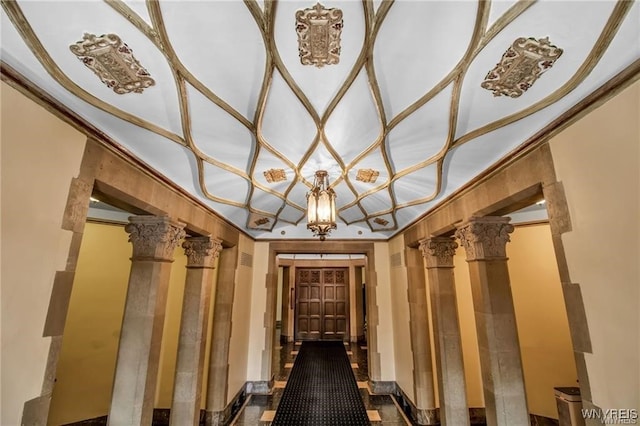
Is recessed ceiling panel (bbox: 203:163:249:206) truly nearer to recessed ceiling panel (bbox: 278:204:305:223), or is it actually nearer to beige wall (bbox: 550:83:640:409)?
recessed ceiling panel (bbox: 278:204:305:223)

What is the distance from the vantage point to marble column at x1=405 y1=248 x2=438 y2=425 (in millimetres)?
3121

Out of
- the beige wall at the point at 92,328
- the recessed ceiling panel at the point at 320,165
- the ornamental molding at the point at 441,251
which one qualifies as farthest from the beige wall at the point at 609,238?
the beige wall at the point at 92,328

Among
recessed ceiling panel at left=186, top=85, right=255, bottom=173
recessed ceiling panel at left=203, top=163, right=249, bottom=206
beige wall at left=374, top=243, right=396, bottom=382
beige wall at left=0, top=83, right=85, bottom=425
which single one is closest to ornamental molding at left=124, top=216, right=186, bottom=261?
recessed ceiling panel at left=203, top=163, right=249, bottom=206

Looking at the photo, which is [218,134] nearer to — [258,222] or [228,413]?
[258,222]

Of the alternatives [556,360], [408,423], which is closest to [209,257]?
[408,423]

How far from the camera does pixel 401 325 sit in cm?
378

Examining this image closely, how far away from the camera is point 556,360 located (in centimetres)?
315

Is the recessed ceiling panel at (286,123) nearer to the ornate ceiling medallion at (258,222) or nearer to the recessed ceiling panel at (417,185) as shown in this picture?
the recessed ceiling panel at (417,185)

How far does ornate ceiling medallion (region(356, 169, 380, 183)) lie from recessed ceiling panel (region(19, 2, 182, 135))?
140cm

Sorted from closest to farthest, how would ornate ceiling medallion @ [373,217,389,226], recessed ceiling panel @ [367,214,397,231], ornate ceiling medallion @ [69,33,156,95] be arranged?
ornate ceiling medallion @ [69,33,156,95] → recessed ceiling panel @ [367,214,397,231] → ornate ceiling medallion @ [373,217,389,226]

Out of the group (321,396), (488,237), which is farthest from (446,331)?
(321,396)

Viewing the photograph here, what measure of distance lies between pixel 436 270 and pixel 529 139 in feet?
6.03

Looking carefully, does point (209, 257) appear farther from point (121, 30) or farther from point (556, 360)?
point (556, 360)

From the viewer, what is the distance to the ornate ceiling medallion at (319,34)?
0.93 m
